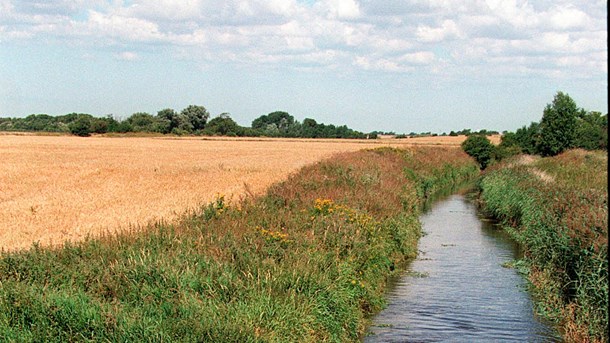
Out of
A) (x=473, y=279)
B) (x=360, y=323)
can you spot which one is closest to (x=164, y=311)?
Answer: (x=360, y=323)

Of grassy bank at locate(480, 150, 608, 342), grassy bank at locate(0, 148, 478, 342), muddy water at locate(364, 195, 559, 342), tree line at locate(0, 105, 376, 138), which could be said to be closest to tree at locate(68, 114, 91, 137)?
tree line at locate(0, 105, 376, 138)

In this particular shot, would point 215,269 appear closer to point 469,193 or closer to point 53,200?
point 53,200

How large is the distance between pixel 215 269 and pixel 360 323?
3300 mm

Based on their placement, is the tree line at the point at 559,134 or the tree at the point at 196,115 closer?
the tree line at the point at 559,134

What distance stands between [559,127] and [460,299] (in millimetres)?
43703

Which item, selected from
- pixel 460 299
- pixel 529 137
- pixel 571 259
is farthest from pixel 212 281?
pixel 529 137

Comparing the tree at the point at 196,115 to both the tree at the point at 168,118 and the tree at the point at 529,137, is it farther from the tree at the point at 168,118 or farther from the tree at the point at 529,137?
the tree at the point at 529,137

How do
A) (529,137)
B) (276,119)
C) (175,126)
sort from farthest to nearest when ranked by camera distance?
(276,119) → (175,126) → (529,137)

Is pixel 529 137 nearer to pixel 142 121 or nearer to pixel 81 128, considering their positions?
pixel 81 128

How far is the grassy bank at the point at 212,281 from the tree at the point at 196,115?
101 m

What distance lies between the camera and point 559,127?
2136 inches

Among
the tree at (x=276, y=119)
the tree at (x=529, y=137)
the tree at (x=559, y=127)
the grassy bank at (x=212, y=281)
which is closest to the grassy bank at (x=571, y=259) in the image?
the grassy bank at (x=212, y=281)

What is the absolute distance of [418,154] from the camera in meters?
53.9

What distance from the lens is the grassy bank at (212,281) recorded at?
7512 mm
